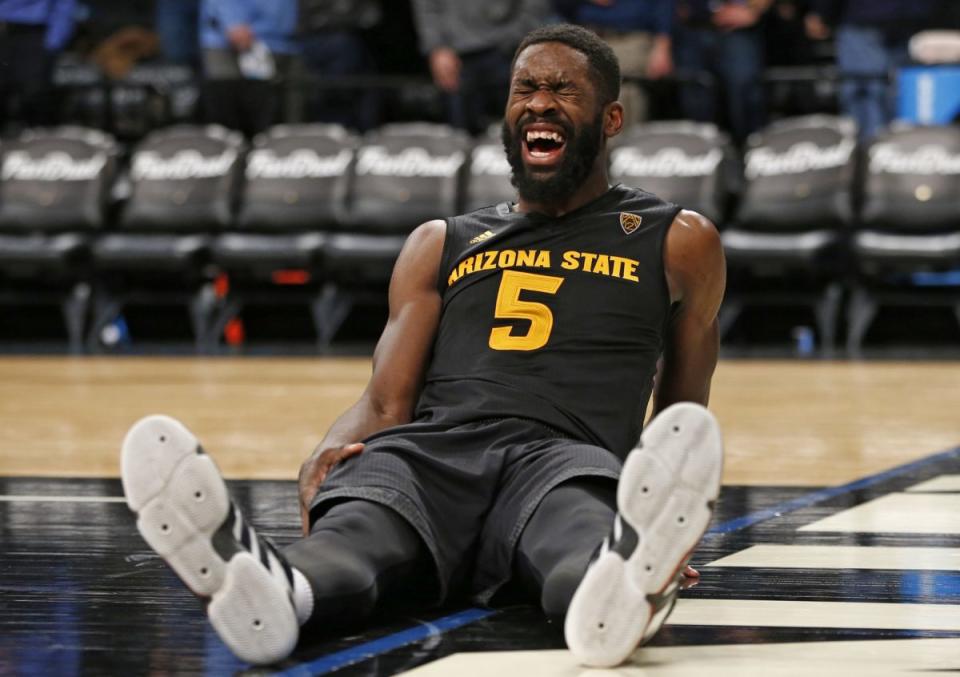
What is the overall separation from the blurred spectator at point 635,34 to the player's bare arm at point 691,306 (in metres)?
6.33

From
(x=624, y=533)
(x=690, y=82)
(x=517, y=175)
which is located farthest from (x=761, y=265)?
(x=624, y=533)

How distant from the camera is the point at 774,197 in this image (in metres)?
8.59

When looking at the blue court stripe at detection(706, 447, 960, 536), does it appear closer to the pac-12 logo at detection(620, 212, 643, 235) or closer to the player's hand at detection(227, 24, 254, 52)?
the pac-12 logo at detection(620, 212, 643, 235)

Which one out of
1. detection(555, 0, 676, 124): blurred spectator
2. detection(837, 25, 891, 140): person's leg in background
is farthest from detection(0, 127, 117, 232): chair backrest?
detection(837, 25, 891, 140): person's leg in background

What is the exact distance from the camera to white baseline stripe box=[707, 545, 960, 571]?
3162 mm

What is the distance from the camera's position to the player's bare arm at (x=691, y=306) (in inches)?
118

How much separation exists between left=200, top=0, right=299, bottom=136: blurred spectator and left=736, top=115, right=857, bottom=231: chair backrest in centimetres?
288

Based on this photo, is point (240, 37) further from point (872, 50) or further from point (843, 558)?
point (843, 558)

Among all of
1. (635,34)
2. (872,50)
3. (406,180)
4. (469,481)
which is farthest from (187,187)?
(469,481)

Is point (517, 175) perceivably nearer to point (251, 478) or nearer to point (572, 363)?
point (572, 363)

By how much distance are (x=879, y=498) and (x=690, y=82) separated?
217 inches

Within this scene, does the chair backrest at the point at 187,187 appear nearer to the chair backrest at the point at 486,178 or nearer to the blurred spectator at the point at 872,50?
the chair backrest at the point at 486,178

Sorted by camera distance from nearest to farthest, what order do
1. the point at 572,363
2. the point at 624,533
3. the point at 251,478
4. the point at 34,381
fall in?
1. the point at 624,533
2. the point at 572,363
3. the point at 251,478
4. the point at 34,381

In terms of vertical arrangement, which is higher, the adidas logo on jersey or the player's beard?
the player's beard
